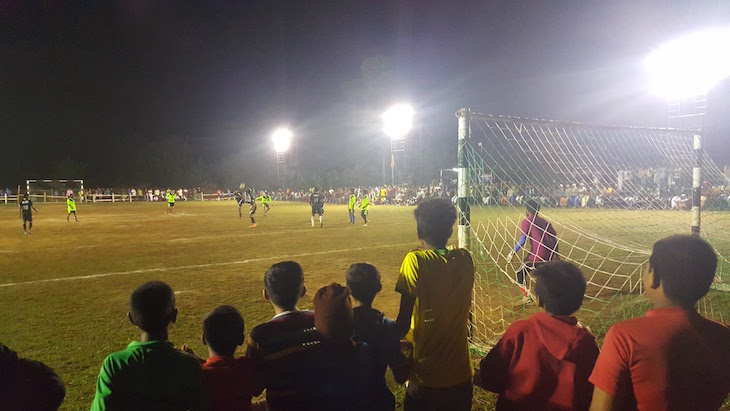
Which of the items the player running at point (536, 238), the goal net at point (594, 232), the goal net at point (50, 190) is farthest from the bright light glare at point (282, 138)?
the player running at point (536, 238)

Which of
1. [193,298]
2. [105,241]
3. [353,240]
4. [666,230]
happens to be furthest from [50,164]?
[666,230]

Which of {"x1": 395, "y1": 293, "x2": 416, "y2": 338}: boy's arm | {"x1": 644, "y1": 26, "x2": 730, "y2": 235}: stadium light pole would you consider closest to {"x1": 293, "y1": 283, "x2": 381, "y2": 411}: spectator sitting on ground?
{"x1": 395, "y1": 293, "x2": 416, "y2": 338}: boy's arm

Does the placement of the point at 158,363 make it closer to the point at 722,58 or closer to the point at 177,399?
the point at 177,399

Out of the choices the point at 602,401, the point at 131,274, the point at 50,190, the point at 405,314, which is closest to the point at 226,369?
the point at 405,314

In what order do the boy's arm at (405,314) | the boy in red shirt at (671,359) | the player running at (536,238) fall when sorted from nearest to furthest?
the boy in red shirt at (671,359) < the boy's arm at (405,314) < the player running at (536,238)

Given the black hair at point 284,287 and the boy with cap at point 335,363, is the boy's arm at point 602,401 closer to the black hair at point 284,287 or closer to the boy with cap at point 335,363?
the boy with cap at point 335,363

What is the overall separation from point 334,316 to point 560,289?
49.5 inches

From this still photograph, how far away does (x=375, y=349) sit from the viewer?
2609 mm

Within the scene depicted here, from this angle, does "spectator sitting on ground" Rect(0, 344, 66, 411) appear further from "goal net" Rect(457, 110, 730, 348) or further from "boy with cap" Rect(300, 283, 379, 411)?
"goal net" Rect(457, 110, 730, 348)

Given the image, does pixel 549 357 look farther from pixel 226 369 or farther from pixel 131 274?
pixel 131 274

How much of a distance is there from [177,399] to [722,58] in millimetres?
14312

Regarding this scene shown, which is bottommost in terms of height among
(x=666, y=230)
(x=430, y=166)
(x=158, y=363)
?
(x=666, y=230)

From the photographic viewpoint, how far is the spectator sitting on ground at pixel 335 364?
2.20m

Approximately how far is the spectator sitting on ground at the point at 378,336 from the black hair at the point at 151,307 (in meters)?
1.09
